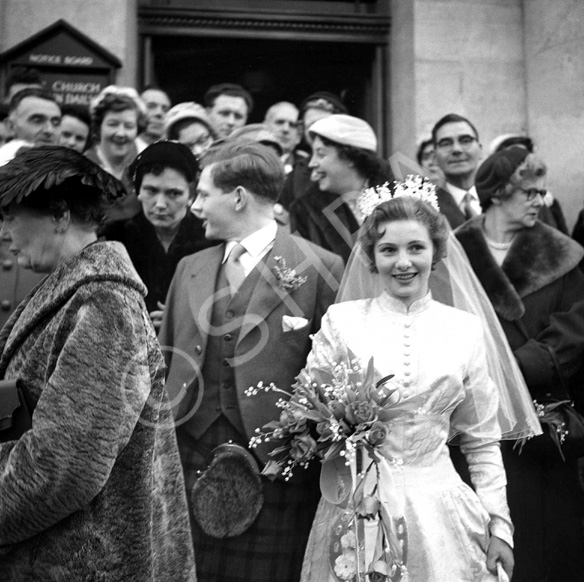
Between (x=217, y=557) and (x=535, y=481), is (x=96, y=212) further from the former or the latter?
(x=535, y=481)

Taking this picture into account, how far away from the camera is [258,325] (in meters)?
4.01

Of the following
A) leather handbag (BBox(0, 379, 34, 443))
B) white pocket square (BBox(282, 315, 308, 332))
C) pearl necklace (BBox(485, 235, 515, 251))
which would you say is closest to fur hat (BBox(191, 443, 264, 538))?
white pocket square (BBox(282, 315, 308, 332))

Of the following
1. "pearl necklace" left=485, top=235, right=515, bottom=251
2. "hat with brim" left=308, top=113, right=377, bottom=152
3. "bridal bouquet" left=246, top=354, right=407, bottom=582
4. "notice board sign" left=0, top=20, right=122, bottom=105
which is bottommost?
"bridal bouquet" left=246, top=354, right=407, bottom=582

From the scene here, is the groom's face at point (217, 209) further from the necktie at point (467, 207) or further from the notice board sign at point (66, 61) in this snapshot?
the notice board sign at point (66, 61)

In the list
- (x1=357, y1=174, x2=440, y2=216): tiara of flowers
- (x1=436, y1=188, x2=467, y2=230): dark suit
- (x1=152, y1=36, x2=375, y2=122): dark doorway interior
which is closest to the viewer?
(x1=357, y1=174, x2=440, y2=216): tiara of flowers

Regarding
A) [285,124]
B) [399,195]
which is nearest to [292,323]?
[399,195]

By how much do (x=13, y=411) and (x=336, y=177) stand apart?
3065mm

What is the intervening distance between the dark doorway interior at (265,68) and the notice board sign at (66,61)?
0.58 meters

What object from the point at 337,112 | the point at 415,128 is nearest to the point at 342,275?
the point at 337,112

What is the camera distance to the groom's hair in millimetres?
4195

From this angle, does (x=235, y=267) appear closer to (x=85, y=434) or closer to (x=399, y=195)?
(x=399, y=195)

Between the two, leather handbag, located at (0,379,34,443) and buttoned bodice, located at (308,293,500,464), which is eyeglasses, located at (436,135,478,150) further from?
leather handbag, located at (0,379,34,443)

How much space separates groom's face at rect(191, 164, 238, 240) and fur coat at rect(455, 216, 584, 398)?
1255mm

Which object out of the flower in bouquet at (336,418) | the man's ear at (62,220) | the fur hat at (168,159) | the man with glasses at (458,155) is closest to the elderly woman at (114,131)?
the fur hat at (168,159)
